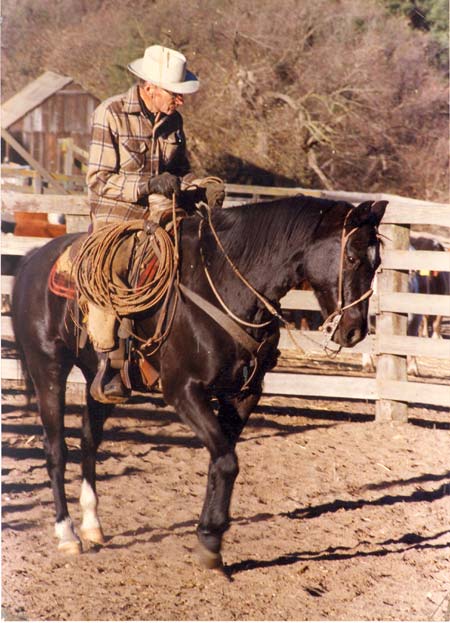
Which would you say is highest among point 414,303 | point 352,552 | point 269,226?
point 269,226

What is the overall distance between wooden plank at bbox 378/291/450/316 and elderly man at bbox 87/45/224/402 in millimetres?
3436

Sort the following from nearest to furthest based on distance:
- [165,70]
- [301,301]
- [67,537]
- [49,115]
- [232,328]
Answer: [232,328] → [165,70] → [67,537] → [301,301] → [49,115]

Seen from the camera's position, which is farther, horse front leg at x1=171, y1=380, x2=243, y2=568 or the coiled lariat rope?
the coiled lariat rope

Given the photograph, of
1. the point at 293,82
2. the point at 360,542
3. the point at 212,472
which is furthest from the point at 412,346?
the point at 293,82

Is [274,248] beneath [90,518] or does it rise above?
above

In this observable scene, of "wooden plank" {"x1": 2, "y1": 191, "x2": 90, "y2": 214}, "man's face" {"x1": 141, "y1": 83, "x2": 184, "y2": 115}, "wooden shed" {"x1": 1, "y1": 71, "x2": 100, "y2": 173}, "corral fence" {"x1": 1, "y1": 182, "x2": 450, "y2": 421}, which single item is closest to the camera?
"man's face" {"x1": 141, "y1": 83, "x2": 184, "y2": 115}

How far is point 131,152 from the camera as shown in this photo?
457cm

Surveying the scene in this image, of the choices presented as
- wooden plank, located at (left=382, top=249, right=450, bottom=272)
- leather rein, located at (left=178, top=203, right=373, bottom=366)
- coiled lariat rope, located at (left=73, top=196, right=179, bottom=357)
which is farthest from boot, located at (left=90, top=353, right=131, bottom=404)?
wooden plank, located at (left=382, top=249, right=450, bottom=272)

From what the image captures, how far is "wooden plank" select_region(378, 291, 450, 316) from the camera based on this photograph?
7.35 metres

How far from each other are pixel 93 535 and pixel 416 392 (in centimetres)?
385

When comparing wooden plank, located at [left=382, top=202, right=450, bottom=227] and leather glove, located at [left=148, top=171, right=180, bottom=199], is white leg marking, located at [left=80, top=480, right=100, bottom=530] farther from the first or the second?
wooden plank, located at [left=382, top=202, right=450, bottom=227]

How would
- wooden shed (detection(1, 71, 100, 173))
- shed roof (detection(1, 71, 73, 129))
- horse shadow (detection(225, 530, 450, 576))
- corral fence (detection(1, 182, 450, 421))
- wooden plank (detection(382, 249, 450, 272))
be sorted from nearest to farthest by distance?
horse shadow (detection(225, 530, 450, 576)) < wooden plank (detection(382, 249, 450, 272)) < corral fence (detection(1, 182, 450, 421)) < shed roof (detection(1, 71, 73, 129)) < wooden shed (detection(1, 71, 100, 173))

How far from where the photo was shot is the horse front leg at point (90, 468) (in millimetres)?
4801

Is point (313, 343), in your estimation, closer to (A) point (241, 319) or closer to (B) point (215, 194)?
(B) point (215, 194)
